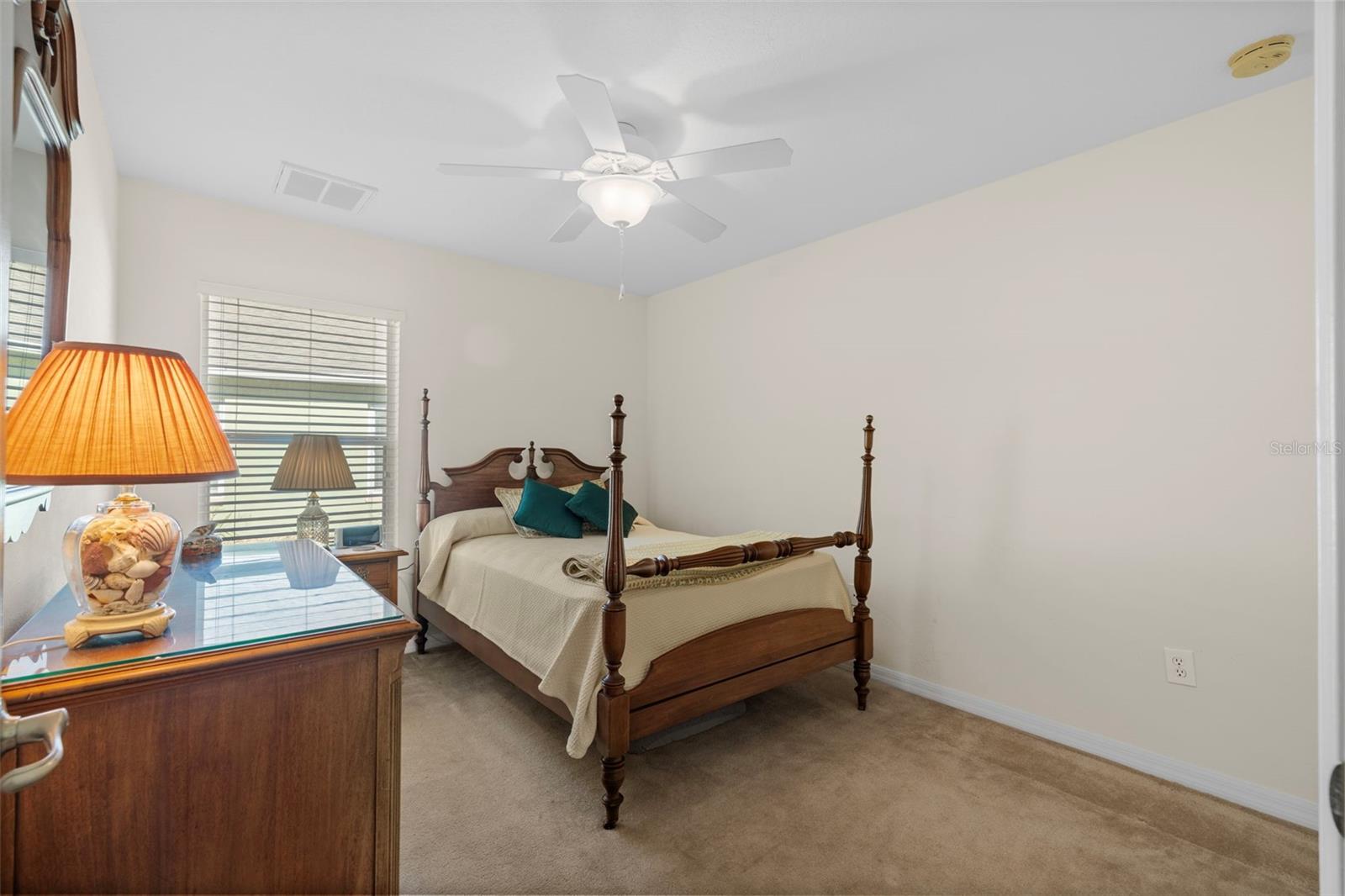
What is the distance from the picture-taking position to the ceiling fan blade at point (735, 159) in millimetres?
1991

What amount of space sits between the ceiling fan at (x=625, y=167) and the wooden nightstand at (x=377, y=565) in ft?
6.26

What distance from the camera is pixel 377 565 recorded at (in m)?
3.16

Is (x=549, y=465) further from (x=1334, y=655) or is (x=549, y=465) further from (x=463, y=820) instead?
(x=1334, y=655)

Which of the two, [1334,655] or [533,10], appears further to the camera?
[533,10]

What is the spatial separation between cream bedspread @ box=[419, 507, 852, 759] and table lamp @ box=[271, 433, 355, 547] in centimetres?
65

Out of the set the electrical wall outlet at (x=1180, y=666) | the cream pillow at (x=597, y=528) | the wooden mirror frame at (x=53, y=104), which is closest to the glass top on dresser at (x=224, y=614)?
the wooden mirror frame at (x=53, y=104)

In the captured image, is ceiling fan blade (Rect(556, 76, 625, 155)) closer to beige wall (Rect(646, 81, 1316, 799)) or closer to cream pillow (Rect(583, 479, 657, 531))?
beige wall (Rect(646, 81, 1316, 799))

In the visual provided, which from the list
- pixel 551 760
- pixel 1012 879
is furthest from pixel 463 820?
pixel 1012 879

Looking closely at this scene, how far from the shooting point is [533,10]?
1840 millimetres

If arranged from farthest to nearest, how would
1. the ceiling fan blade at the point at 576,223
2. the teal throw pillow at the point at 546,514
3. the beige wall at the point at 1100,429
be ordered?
1. the teal throw pillow at the point at 546,514
2. the ceiling fan blade at the point at 576,223
3. the beige wall at the point at 1100,429

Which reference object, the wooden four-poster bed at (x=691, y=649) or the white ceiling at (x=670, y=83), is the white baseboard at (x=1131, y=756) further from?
the white ceiling at (x=670, y=83)

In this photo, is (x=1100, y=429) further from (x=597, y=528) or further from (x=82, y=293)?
(x=82, y=293)

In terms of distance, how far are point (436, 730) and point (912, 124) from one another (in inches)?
128

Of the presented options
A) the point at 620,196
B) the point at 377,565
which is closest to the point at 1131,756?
the point at 620,196
